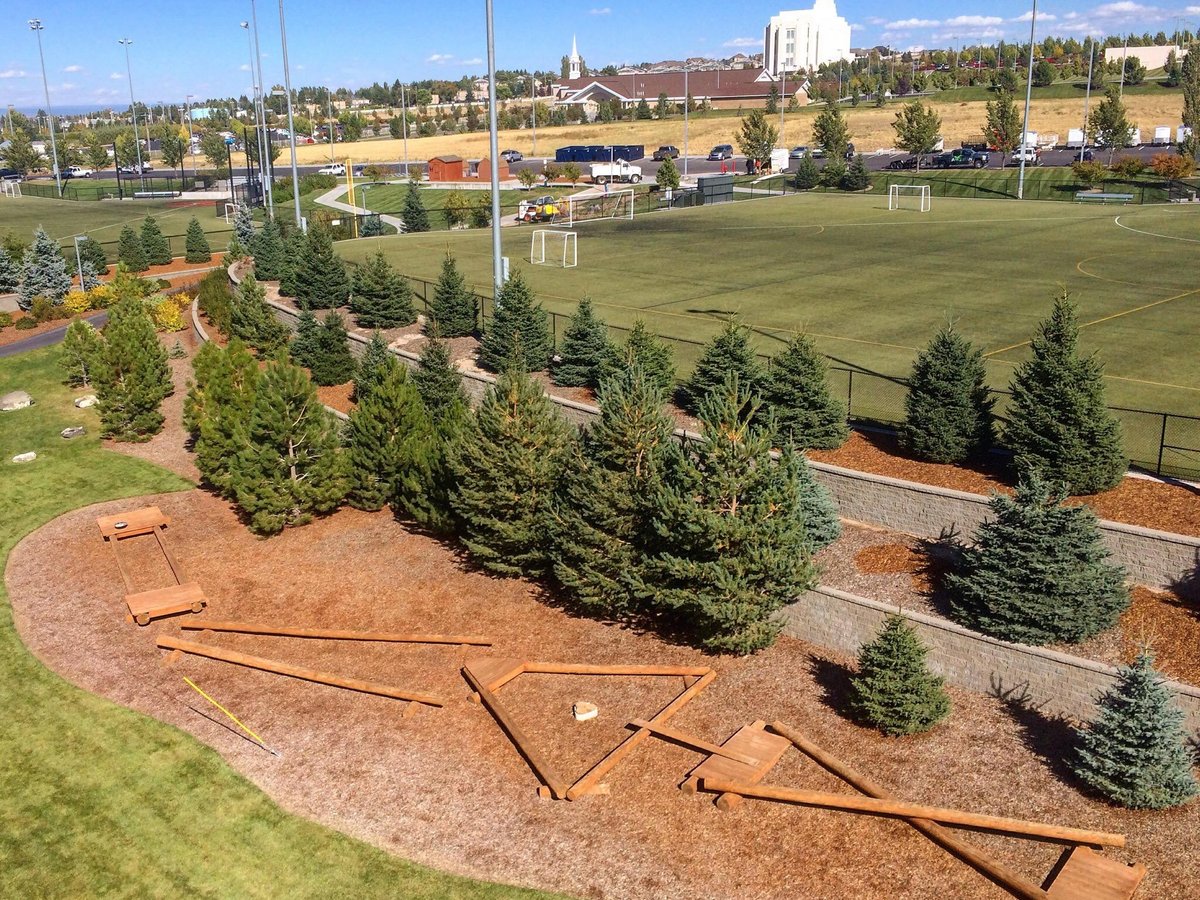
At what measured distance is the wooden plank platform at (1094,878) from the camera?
39.1ft

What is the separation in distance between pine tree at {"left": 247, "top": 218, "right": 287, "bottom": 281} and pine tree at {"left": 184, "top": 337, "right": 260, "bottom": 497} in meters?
18.4

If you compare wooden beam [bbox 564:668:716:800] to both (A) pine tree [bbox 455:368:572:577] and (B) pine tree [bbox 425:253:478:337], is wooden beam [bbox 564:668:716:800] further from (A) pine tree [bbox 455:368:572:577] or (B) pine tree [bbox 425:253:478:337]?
(B) pine tree [bbox 425:253:478:337]

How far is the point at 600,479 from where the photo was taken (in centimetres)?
1873

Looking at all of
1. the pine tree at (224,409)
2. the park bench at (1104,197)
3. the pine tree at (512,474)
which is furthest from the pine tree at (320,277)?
the park bench at (1104,197)

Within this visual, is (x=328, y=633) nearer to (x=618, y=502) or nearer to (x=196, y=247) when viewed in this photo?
(x=618, y=502)

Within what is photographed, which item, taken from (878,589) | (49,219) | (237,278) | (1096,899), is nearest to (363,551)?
(878,589)

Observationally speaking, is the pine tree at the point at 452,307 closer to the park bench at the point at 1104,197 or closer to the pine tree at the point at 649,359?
the pine tree at the point at 649,359

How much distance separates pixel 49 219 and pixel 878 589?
303 feet

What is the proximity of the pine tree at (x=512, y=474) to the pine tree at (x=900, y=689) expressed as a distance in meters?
7.15

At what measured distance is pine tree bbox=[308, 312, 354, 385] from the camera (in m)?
34.1

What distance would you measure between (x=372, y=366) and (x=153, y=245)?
3965cm

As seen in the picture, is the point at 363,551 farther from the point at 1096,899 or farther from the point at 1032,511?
the point at 1096,899

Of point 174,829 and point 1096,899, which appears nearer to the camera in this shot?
point 1096,899

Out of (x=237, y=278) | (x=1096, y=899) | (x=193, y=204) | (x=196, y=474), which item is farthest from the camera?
(x=193, y=204)
